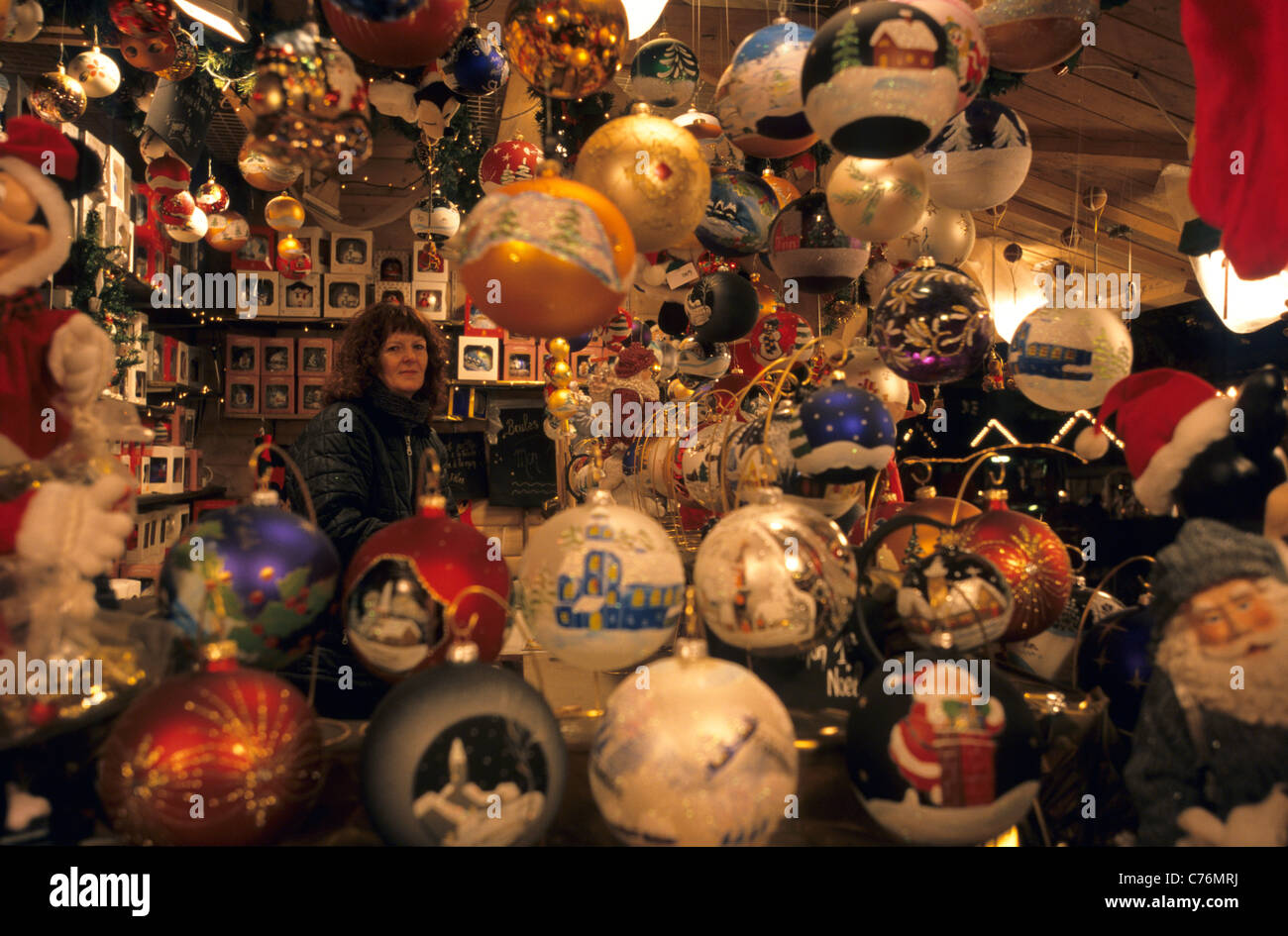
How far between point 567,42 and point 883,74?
0.68 m

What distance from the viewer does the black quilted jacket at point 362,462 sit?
7.02 feet

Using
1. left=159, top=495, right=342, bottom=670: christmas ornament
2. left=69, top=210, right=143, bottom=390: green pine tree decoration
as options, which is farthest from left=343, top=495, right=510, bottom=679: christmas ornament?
left=69, top=210, right=143, bottom=390: green pine tree decoration

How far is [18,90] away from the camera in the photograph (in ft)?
11.7

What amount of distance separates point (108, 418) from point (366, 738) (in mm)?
743

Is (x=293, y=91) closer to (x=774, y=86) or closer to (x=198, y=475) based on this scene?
(x=774, y=86)

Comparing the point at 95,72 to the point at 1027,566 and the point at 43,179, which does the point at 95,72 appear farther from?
the point at 1027,566

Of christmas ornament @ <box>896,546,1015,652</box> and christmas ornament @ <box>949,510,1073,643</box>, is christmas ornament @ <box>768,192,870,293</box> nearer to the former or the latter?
christmas ornament @ <box>949,510,1073,643</box>

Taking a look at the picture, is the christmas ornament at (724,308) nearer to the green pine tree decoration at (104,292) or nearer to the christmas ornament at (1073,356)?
the christmas ornament at (1073,356)

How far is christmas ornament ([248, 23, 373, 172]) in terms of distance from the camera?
1473 millimetres

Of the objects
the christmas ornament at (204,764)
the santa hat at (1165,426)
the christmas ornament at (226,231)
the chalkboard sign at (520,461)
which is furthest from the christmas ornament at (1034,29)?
the chalkboard sign at (520,461)

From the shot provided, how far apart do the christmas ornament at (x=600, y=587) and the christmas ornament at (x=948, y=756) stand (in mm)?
402

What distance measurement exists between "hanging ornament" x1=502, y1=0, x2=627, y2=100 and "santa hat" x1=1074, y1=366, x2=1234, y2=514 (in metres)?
1.28
